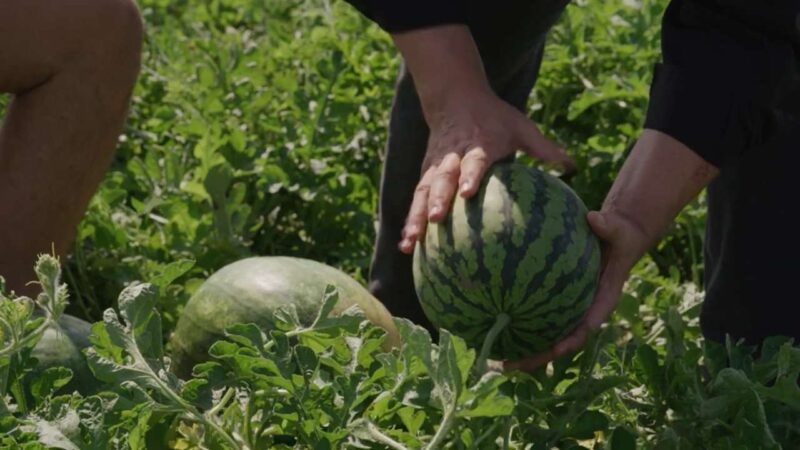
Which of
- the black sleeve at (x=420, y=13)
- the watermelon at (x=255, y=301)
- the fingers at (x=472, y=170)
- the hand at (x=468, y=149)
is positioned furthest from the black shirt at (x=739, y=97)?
the watermelon at (x=255, y=301)

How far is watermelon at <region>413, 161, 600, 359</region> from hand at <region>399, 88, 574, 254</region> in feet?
0.10

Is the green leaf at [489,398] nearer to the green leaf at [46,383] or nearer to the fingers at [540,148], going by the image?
the fingers at [540,148]

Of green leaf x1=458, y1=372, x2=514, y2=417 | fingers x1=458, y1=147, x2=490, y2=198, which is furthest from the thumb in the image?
green leaf x1=458, y1=372, x2=514, y2=417

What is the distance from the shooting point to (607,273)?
2.91 meters

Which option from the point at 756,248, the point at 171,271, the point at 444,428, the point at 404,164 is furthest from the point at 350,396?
the point at 404,164

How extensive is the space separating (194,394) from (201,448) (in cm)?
11

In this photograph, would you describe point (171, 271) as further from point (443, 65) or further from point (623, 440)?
point (623, 440)

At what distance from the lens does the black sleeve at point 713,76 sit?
3.00m

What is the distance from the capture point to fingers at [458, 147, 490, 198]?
2752mm

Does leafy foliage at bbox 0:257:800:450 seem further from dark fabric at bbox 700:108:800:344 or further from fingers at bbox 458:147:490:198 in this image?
dark fabric at bbox 700:108:800:344

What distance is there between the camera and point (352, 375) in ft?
8.18

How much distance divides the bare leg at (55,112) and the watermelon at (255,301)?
16.2 inches

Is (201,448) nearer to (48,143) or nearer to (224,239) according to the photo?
(48,143)

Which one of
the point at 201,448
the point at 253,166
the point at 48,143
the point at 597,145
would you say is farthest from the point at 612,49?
the point at 201,448
